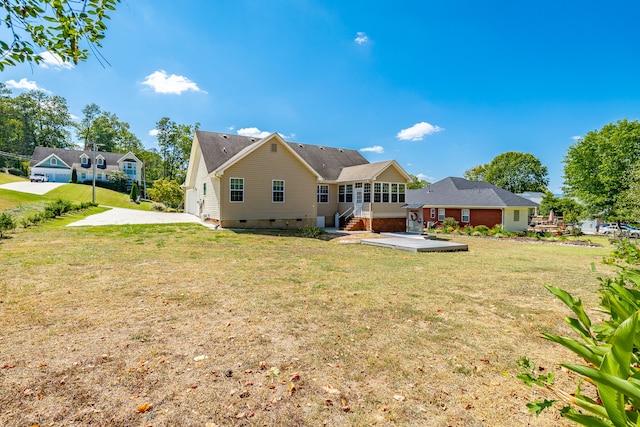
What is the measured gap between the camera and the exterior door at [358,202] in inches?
856

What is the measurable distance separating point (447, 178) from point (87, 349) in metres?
38.9

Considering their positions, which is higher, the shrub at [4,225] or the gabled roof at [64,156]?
the gabled roof at [64,156]

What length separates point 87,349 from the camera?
367 centimetres

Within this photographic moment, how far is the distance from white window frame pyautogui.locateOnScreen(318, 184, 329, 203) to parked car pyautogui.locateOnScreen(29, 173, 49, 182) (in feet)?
156

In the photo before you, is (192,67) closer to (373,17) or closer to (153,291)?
(373,17)

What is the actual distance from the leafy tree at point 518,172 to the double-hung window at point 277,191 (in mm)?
56470

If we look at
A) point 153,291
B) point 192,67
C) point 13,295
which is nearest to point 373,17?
point 192,67

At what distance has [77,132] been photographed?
215 feet

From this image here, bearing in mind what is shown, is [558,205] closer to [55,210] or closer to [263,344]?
[263,344]

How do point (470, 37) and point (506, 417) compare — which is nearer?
point (506, 417)

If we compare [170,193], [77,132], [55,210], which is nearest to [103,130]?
[77,132]

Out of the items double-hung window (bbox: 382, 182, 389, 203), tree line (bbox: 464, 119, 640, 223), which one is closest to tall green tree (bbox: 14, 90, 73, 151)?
double-hung window (bbox: 382, 182, 389, 203)

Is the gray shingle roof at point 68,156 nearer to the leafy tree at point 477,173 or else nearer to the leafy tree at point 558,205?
the leafy tree at point 558,205

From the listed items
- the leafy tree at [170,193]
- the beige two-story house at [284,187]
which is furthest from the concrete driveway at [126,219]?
the leafy tree at [170,193]
